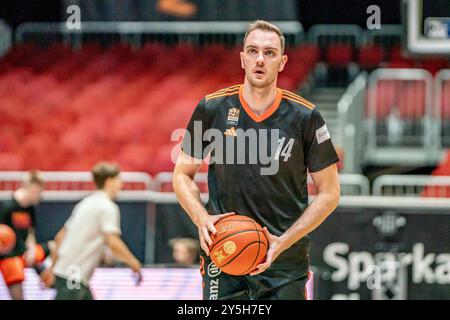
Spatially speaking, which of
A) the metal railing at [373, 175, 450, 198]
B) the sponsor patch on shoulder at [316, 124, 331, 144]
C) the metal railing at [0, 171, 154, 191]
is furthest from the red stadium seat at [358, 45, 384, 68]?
the sponsor patch on shoulder at [316, 124, 331, 144]

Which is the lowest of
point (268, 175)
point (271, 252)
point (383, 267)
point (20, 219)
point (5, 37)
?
point (383, 267)

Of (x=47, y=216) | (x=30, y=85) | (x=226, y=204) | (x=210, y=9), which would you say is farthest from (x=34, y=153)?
(x=226, y=204)

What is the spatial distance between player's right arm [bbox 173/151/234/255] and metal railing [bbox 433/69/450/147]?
184 inches

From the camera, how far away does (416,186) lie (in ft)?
26.0

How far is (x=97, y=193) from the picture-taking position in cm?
677

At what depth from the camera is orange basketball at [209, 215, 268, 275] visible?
15.2 ft

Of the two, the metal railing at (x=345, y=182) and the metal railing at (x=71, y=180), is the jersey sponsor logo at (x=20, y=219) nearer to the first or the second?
the metal railing at (x=71, y=180)

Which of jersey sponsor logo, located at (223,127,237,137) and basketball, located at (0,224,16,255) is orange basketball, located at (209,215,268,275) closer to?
jersey sponsor logo, located at (223,127,237,137)

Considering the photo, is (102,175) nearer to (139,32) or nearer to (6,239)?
(6,239)

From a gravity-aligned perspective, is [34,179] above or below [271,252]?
above

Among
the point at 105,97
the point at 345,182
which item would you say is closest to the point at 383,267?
the point at 345,182

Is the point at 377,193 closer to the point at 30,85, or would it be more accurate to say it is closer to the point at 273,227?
the point at 273,227

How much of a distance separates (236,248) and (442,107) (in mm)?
5377

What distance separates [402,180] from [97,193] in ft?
7.58
